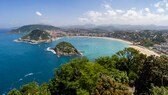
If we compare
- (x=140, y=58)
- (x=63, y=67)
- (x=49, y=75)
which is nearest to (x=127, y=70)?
(x=140, y=58)

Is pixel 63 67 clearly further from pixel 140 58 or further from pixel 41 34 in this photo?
pixel 41 34

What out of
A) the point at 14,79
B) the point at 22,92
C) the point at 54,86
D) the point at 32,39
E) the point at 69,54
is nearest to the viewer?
the point at 22,92

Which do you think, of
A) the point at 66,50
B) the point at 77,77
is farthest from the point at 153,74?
the point at 66,50

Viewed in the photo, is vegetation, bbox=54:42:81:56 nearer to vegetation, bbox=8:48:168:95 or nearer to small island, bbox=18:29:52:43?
small island, bbox=18:29:52:43

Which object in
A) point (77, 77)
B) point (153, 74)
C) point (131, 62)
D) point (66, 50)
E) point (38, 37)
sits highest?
point (153, 74)

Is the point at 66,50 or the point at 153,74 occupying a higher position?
the point at 153,74

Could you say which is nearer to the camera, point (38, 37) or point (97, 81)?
point (97, 81)

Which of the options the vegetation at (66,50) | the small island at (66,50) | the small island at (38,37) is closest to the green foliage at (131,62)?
the small island at (66,50)

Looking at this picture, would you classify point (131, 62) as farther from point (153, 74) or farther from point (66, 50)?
point (66, 50)

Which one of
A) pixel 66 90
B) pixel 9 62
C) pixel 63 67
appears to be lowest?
pixel 9 62

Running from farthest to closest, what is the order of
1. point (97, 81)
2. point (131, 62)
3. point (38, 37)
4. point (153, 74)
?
point (38, 37) → point (131, 62) → point (153, 74) → point (97, 81)

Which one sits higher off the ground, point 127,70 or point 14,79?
point 127,70
